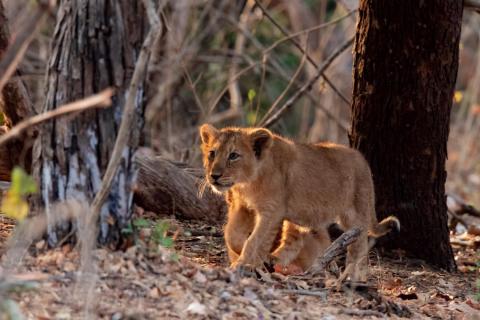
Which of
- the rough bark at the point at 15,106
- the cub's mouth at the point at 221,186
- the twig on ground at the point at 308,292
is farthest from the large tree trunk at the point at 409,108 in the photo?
the rough bark at the point at 15,106

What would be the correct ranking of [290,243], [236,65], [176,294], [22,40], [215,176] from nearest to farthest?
[22,40] < [176,294] < [215,176] < [290,243] < [236,65]

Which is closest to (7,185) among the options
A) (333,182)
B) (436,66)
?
(333,182)

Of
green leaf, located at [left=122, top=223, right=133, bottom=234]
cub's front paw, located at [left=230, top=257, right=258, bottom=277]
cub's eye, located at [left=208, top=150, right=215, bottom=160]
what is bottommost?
cub's front paw, located at [left=230, top=257, right=258, bottom=277]

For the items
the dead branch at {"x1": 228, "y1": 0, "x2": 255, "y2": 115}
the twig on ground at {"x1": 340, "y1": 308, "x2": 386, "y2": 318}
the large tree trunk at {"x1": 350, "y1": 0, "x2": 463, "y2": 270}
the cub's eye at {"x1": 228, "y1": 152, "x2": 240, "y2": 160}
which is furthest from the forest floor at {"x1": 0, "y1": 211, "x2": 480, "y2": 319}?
the dead branch at {"x1": 228, "y1": 0, "x2": 255, "y2": 115}

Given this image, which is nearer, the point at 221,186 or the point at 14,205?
the point at 14,205

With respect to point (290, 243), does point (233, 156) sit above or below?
above

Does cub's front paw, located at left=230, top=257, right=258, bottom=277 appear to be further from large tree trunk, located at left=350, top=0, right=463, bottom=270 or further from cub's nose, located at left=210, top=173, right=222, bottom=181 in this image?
large tree trunk, located at left=350, top=0, right=463, bottom=270

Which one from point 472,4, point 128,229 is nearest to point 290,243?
point 128,229

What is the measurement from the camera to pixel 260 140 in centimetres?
653

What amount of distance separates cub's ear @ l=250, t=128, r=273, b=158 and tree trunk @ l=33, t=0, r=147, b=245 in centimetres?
164

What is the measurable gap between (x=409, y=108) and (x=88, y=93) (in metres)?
3.24

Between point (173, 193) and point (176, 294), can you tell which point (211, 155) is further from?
point (176, 294)

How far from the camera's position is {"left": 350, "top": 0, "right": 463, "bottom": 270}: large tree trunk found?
23.9 feet

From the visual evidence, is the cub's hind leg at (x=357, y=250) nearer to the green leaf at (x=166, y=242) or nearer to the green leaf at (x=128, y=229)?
the green leaf at (x=166, y=242)
